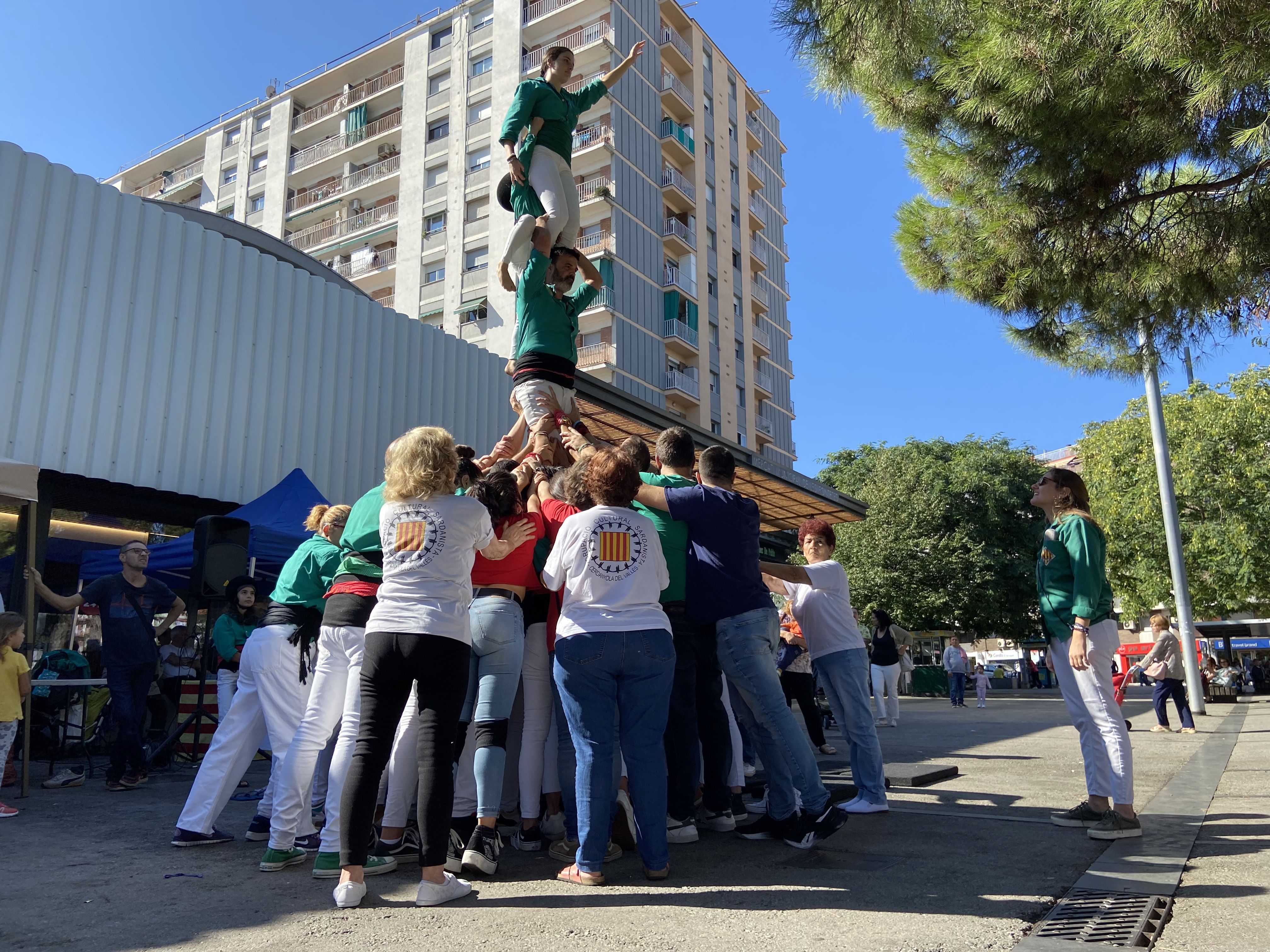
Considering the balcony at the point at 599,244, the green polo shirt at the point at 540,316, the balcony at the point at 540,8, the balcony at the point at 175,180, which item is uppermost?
the balcony at the point at 540,8

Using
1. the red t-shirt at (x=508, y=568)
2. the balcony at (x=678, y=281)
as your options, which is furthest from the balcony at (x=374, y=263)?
the red t-shirt at (x=508, y=568)

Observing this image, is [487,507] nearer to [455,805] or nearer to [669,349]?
[455,805]

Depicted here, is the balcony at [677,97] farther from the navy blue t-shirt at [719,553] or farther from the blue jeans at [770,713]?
the blue jeans at [770,713]

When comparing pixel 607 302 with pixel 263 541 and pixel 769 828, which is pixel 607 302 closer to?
pixel 263 541

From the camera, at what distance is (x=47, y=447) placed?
30.0 ft

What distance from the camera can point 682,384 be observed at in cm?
3928

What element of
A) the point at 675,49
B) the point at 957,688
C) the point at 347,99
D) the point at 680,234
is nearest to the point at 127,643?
the point at 957,688

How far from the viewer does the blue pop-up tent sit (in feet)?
30.4

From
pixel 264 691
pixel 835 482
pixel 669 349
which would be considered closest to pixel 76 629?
pixel 264 691

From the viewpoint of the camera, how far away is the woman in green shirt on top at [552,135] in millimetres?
6320

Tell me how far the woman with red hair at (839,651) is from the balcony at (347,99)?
4414cm

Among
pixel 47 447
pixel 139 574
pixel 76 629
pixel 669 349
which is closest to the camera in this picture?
pixel 139 574

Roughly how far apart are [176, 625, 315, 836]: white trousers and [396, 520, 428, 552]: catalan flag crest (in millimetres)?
1505

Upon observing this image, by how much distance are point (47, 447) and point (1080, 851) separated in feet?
32.6
